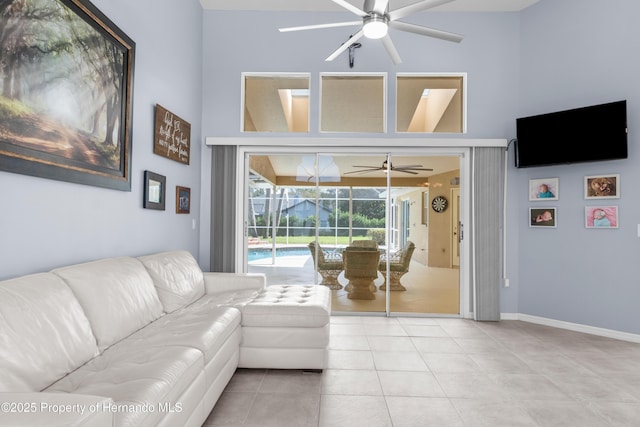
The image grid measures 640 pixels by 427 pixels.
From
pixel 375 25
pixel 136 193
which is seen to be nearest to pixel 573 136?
pixel 375 25

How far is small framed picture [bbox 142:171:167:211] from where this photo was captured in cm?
341

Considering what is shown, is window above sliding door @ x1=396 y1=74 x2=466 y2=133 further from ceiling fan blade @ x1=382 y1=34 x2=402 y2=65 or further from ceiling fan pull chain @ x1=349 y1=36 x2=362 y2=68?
ceiling fan blade @ x1=382 y1=34 x2=402 y2=65

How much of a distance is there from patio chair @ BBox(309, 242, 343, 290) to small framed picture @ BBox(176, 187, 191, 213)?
5.71 feet

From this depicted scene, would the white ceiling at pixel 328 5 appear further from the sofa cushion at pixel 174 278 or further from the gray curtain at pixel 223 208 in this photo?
the sofa cushion at pixel 174 278

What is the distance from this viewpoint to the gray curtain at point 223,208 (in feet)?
16.1

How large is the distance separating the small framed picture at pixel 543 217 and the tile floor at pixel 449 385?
4.44 ft

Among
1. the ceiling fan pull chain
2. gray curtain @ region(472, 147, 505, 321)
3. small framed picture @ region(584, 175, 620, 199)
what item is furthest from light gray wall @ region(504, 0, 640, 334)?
the ceiling fan pull chain

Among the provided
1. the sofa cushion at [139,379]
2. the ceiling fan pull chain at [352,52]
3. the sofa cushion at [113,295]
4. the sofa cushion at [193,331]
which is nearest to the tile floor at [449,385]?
the sofa cushion at [193,331]

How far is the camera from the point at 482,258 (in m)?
4.72

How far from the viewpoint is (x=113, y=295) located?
2281mm

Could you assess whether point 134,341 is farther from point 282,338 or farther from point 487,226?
point 487,226

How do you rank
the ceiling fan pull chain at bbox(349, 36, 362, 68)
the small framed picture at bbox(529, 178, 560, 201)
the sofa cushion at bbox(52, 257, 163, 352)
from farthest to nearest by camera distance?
the ceiling fan pull chain at bbox(349, 36, 362, 68) < the small framed picture at bbox(529, 178, 560, 201) < the sofa cushion at bbox(52, 257, 163, 352)

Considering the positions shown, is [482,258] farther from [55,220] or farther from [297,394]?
[55,220]

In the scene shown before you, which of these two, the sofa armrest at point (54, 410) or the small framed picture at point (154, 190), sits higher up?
the small framed picture at point (154, 190)
